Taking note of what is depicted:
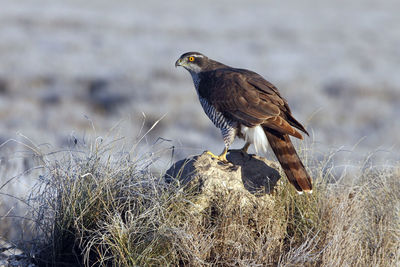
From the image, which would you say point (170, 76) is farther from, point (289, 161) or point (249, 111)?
point (289, 161)

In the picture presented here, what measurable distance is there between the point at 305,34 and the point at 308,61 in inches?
376

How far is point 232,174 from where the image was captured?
4.71 meters

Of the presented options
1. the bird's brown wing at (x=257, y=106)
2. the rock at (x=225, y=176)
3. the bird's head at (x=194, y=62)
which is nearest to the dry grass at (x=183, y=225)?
the rock at (x=225, y=176)

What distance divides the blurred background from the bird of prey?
1.40 ft

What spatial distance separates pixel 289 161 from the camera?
4.88m

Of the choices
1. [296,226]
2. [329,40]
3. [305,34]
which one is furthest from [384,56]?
[296,226]

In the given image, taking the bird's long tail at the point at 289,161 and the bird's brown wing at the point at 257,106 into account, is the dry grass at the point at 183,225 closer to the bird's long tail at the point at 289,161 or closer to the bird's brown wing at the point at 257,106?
the bird's long tail at the point at 289,161

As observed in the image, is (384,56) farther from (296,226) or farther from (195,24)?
(296,226)

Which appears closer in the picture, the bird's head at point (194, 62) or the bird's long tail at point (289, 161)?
the bird's long tail at point (289, 161)

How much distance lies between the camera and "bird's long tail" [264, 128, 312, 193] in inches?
185

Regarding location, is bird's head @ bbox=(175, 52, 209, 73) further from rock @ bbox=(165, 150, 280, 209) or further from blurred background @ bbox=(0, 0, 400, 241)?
rock @ bbox=(165, 150, 280, 209)

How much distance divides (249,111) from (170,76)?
1504 centimetres

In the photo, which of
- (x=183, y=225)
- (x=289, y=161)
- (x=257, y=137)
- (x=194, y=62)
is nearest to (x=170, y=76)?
(x=194, y=62)

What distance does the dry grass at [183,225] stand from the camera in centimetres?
416
